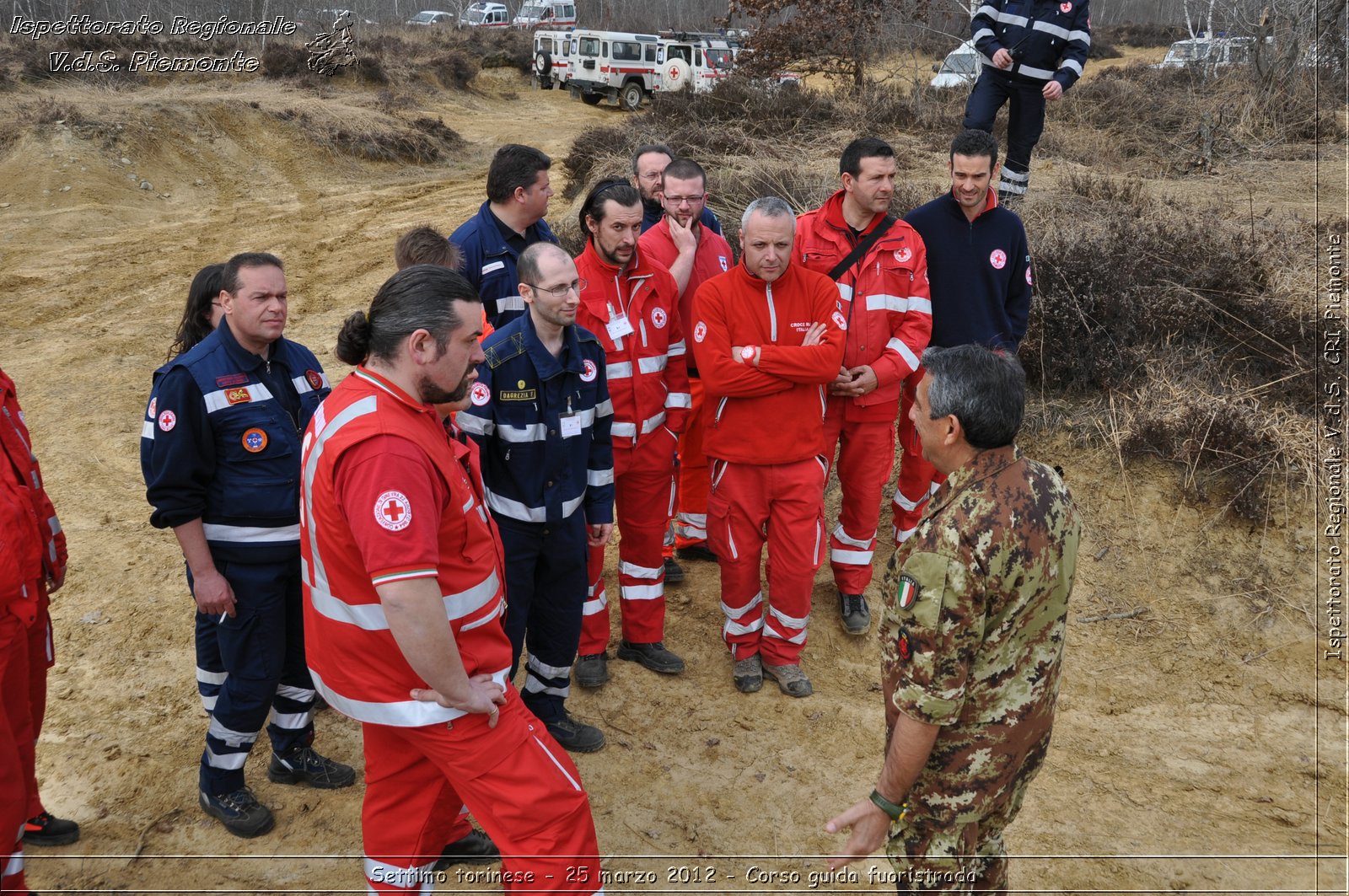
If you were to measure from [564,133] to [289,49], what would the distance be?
675cm

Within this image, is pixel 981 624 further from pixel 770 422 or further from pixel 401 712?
pixel 770 422

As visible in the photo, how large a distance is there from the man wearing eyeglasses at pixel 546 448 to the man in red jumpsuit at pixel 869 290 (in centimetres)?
144

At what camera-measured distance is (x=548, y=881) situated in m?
2.49

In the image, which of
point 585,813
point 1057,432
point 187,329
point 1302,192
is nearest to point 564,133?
point 1302,192

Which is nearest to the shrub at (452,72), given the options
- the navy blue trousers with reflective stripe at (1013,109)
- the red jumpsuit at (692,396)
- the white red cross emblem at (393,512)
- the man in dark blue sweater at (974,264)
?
the navy blue trousers with reflective stripe at (1013,109)

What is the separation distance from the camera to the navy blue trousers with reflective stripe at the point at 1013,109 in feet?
24.2

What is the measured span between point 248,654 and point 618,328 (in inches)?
83.5

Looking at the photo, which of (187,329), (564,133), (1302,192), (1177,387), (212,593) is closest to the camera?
(212,593)

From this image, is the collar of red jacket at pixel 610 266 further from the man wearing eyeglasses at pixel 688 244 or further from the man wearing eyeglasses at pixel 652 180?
the man wearing eyeglasses at pixel 652 180

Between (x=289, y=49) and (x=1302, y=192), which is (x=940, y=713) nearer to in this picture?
(x=1302, y=192)

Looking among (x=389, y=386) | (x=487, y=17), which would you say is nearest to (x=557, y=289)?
(x=389, y=386)

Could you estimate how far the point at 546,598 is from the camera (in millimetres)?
4062

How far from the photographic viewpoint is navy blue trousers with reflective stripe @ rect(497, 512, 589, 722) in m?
3.87

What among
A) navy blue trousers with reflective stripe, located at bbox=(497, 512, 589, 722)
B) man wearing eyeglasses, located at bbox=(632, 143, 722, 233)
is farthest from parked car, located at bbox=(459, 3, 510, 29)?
navy blue trousers with reflective stripe, located at bbox=(497, 512, 589, 722)
